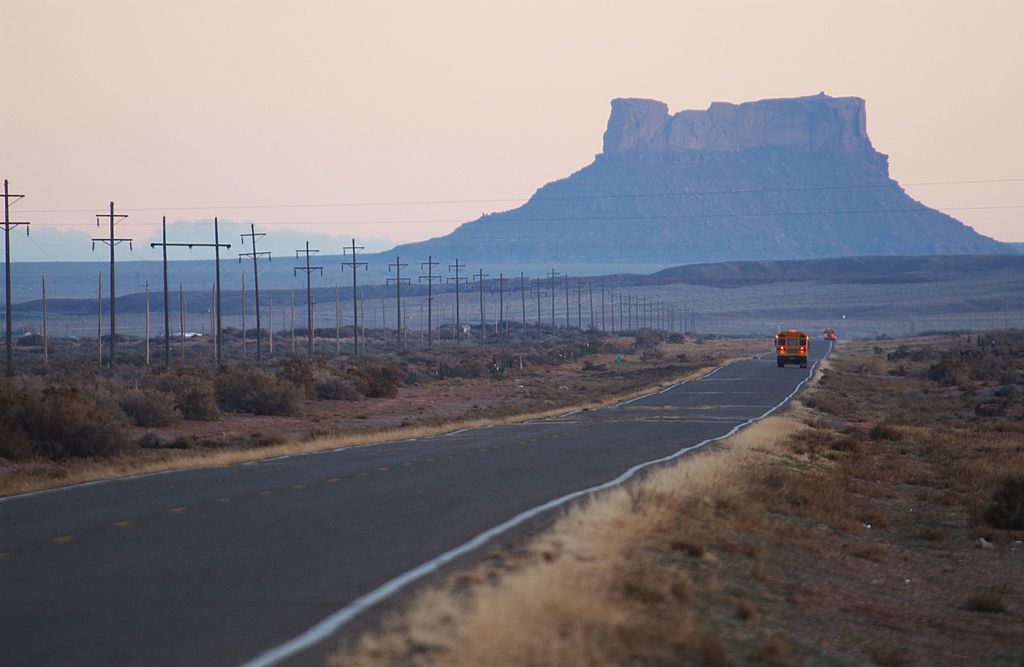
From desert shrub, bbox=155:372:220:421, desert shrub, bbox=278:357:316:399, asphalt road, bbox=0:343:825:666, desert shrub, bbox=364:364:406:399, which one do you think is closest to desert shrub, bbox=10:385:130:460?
asphalt road, bbox=0:343:825:666

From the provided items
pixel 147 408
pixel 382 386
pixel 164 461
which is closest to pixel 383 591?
pixel 164 461

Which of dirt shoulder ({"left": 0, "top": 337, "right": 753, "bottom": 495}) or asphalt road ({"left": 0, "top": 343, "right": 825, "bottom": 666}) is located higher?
asphalt road ({"left": 0, "top": 343, "right": 825, "bottom": 666})

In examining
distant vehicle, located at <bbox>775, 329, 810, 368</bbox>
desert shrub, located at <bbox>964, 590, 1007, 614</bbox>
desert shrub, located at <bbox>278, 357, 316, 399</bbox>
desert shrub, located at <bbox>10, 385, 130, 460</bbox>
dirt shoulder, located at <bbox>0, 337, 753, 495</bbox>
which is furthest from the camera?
distant vehicle, located at <bbox>775, 329, 810, 368</bbox>

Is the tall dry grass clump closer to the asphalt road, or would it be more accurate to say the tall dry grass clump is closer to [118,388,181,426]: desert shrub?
the asphalt road

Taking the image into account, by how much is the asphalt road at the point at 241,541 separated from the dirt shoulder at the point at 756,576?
97 centimetres

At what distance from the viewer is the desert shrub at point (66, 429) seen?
26.1 meters

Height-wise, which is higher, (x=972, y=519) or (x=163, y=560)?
(x=163, y=560)

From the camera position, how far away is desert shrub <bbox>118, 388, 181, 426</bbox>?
37.4m

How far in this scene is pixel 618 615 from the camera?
893 centimetres

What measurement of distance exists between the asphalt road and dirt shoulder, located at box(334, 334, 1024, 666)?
0.97 m

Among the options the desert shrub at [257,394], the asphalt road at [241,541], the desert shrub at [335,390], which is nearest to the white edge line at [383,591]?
the asphalt road at [241,541]

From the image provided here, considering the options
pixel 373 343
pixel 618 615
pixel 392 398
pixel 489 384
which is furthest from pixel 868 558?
pixel 373 343

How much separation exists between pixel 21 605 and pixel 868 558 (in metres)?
10.3

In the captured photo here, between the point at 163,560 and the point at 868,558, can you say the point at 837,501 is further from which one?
the point at 163,560
